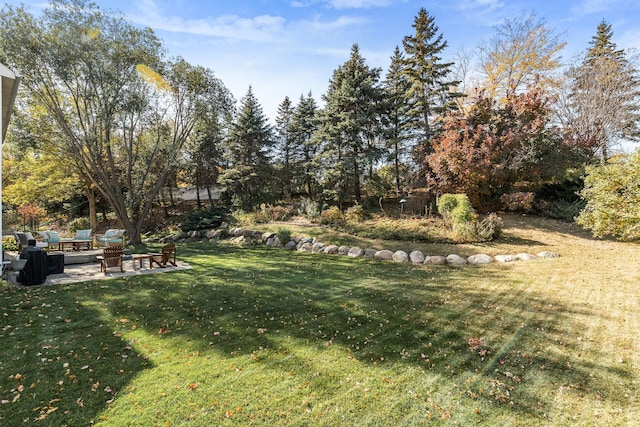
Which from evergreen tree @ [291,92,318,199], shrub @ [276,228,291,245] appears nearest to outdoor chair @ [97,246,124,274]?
shrub @ [276,228,291,245]

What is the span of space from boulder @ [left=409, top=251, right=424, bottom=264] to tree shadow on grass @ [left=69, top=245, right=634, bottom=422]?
1.42 metres

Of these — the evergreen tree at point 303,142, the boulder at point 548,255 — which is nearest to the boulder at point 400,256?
the boulder at point 548,255

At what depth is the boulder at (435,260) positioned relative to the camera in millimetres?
9281

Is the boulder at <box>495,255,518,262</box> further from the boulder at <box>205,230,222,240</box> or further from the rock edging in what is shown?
the boulder at <box>205,230,222,240</box>

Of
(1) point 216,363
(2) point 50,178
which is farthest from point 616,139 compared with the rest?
(2) point 50,178

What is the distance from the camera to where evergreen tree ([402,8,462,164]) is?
16.0 metres

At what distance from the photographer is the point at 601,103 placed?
1644cm

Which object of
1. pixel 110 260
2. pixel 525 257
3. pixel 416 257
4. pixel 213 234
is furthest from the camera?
pixel 213 234

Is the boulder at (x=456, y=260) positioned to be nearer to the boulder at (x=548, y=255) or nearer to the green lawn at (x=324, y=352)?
the green lawn at (x=324, y=352)

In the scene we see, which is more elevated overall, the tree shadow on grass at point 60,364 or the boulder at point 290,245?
the boulder at point 290,245

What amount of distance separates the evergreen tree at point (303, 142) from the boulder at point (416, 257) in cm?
1096

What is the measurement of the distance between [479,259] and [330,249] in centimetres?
518

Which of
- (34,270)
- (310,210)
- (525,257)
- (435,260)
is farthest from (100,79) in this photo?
(525,257)

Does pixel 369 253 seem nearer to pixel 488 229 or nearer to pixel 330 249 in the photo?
pixel 330 249
